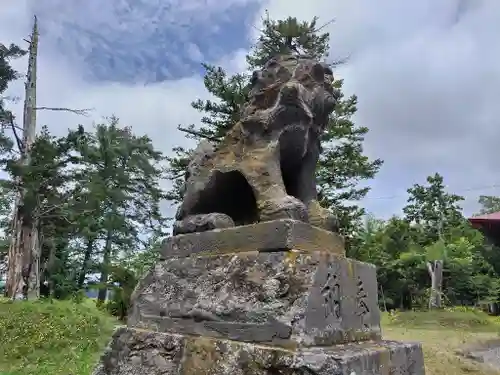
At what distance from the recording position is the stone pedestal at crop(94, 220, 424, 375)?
2129 millimetres

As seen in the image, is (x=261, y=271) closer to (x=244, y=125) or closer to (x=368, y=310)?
(x=368, y=310)

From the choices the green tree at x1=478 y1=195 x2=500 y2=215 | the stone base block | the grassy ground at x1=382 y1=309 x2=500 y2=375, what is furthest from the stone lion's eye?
the green tree at x1=478 y1=195 x2=500 y2=215

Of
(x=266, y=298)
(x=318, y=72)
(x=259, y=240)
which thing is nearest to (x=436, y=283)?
(x=318, y=72)

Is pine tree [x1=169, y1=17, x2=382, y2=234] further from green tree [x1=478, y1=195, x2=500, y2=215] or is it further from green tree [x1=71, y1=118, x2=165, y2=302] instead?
green tree [x1=478, y1=195, x2=500, y2=215]

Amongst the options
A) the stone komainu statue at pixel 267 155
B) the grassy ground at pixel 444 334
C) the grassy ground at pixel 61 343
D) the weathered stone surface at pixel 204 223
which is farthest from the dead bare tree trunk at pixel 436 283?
the weathered stone surface at pixel 204 223

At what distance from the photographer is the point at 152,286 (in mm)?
2844

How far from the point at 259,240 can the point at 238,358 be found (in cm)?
60

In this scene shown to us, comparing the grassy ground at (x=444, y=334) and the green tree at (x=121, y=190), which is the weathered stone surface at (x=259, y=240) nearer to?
the grassy ground at (x=444, y=334)

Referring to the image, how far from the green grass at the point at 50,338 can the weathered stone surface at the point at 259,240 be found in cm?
362

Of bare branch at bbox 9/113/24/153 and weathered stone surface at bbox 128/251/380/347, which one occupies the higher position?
bare branch at bbox 9/113/24/153

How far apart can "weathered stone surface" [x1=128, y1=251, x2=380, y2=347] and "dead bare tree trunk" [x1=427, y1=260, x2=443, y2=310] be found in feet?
62.6

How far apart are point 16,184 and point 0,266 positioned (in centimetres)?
467

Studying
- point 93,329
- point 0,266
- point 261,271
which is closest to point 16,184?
point 0,266

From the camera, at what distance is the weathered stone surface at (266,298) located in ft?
7.18
